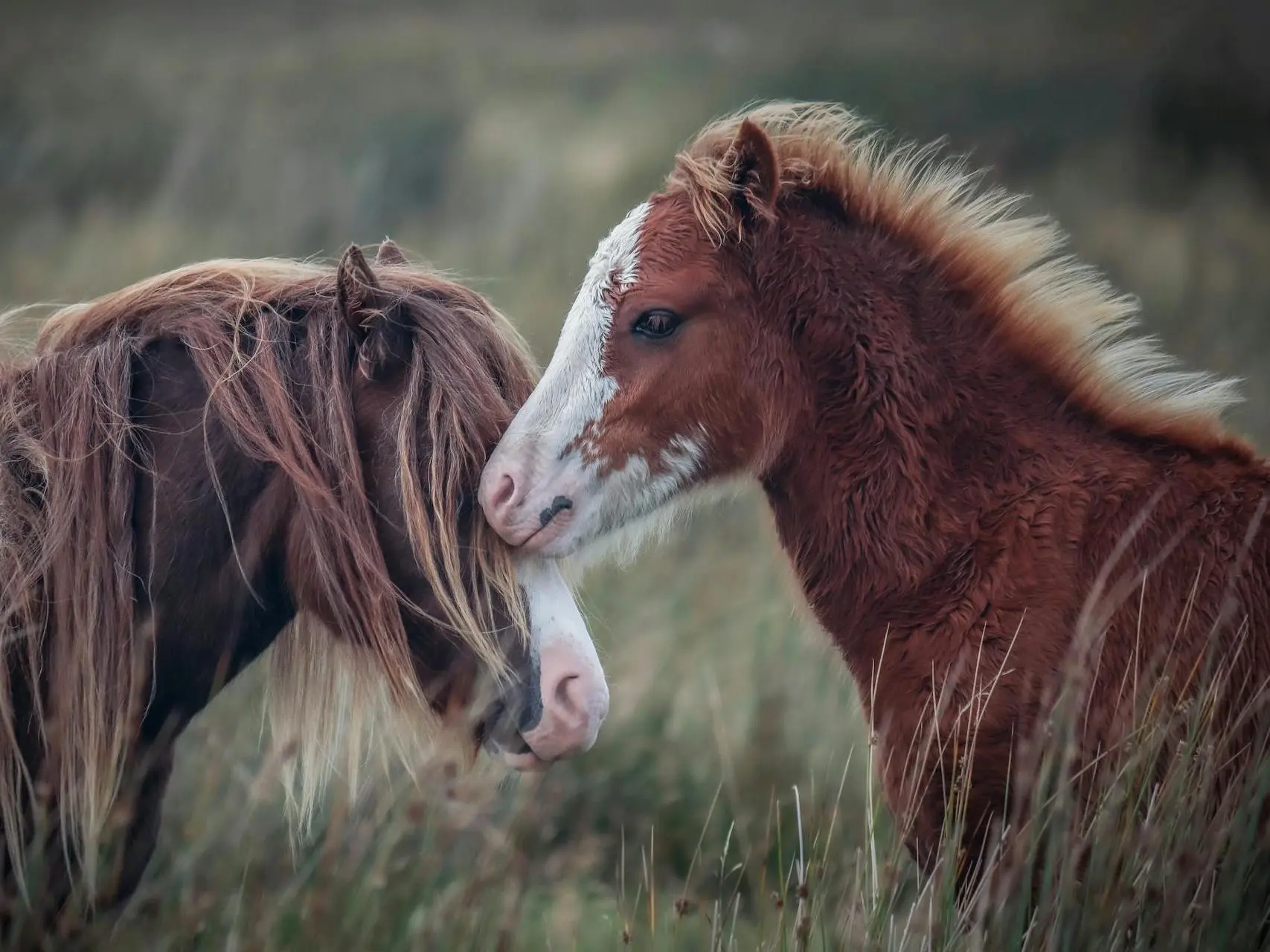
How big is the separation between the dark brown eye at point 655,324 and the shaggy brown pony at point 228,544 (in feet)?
1.31

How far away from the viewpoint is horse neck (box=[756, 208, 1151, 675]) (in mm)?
2305

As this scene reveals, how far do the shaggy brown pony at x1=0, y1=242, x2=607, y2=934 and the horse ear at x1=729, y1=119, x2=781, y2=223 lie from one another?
2.20 ft

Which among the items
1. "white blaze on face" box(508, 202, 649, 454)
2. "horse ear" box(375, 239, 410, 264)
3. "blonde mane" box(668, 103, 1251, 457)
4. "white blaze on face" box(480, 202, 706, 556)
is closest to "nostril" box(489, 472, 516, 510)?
"white blaze on face" box(480, 202, 706, 556)

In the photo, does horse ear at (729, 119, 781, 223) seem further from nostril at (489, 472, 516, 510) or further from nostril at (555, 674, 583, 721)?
nostril at (555, 674, 583, 721)

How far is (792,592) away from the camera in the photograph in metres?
2.57

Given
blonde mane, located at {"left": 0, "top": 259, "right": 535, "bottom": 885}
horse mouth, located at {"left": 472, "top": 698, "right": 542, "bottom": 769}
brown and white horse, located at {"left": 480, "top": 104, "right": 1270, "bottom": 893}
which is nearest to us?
blonde mane, located at {"left": 0, "top": 259, "right": 535, "bottom": 885}

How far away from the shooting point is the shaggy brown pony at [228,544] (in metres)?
1.89

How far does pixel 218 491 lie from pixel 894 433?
51.7 inches

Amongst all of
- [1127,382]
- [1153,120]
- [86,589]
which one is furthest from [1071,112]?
[86,589]

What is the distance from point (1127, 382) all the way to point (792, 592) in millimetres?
832

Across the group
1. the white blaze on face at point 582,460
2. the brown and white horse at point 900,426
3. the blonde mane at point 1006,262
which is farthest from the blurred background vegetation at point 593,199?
the blonde mane at point 1006,262

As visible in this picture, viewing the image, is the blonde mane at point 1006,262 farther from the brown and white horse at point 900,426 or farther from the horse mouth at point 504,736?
the horse mouth at point 504,736

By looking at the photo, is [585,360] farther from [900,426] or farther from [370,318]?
[900,426]

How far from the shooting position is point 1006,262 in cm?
246
